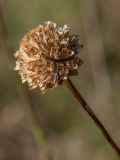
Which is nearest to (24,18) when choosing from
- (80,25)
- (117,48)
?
(80,25)

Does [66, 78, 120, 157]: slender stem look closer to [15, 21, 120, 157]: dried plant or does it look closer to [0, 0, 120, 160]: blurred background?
[15, 21, 120, 157]: dried plant

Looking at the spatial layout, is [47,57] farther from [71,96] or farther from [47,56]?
[71,96]

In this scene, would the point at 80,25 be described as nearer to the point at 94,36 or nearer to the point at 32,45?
the point at 94,36

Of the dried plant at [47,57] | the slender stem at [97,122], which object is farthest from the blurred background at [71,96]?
the slender stem at [97,122]

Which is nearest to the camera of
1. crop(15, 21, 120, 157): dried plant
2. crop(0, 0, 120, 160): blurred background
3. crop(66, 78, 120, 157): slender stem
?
crop(66, 78, 120, 157): slender stem

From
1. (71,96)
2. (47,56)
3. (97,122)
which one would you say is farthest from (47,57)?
(71,96)

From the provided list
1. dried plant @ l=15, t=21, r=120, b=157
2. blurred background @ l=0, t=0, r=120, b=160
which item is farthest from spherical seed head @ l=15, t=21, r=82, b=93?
blurred background @ l=0, t=0, r=120, b=160
